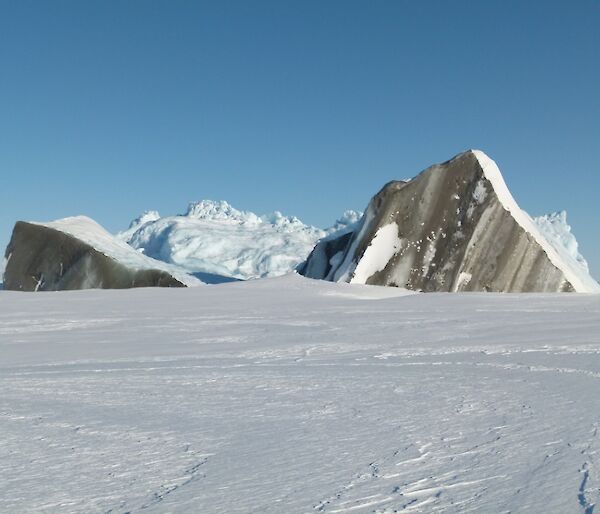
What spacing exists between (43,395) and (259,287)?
6788mm

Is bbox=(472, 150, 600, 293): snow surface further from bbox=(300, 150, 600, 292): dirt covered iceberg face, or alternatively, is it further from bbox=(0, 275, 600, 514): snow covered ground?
bbox=(0, 275, 600, 514): snow covered ground

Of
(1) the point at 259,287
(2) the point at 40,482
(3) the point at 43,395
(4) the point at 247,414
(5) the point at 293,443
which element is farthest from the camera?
(1) the point at 259,287

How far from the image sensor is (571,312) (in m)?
7.11

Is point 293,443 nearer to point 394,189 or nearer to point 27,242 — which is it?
point 394,189

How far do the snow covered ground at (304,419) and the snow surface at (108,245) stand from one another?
718 cm

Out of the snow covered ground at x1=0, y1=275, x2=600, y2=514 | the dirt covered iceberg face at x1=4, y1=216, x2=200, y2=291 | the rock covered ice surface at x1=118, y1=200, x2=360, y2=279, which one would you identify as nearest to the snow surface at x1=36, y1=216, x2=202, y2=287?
the dirt covered iceberg face at x1=4, y1=216, x2=200, y2=291

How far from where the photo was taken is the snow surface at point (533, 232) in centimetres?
1186

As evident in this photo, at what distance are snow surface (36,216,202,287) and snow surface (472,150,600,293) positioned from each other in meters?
5.94

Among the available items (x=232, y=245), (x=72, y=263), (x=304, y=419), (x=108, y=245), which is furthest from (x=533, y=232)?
(x=232, y=245)

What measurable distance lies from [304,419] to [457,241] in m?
9.66

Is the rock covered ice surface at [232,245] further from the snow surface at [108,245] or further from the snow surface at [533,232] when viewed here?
the snow surface at [533,232]

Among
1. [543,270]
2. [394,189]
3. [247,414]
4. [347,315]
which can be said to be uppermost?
[394,189]

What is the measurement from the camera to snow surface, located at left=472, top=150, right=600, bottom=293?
1186 centimetres

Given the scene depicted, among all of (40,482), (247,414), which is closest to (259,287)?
(247,414)
